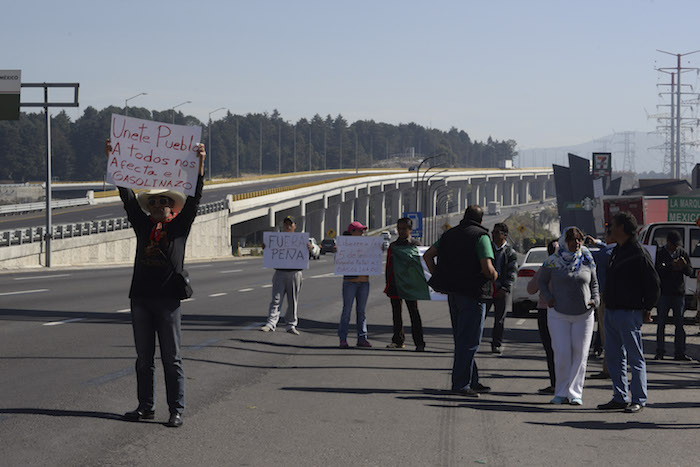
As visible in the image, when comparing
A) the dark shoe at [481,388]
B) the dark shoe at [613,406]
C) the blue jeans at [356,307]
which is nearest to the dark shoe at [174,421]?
the dark shoe at [481,388]

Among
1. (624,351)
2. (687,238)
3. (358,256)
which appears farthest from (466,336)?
(687,238)

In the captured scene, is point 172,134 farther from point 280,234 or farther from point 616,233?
point 280,234

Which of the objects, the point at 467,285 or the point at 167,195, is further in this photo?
the point at 467,285

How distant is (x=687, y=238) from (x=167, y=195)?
17.3 m

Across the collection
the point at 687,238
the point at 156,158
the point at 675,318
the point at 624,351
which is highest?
the point at 156,158

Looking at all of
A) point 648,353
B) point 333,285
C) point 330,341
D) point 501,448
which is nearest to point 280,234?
point 330,341

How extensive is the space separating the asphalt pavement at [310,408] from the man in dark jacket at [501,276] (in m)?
0.51

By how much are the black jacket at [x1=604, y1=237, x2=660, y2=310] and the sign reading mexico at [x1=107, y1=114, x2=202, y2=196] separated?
14.0ft

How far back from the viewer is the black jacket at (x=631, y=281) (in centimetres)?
973

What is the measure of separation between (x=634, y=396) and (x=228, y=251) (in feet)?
245

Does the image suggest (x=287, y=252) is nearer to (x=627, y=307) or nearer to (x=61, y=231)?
(x=627, y=307)

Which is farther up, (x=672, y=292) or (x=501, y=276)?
(x=501, y=276)

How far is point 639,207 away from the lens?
→ 113 ft

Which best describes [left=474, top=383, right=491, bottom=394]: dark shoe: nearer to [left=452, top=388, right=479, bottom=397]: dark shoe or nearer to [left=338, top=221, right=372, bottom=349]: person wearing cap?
[left=452, top=388, right=479, bottom=397]: dark shoe
